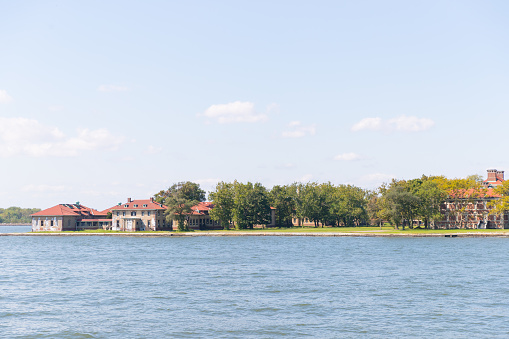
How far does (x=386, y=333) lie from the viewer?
2508 cm

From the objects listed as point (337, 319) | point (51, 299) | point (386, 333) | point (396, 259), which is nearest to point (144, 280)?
point (51, 299)

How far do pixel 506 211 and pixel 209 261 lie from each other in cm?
9482

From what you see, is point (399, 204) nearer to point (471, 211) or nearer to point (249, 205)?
point (471, 211)

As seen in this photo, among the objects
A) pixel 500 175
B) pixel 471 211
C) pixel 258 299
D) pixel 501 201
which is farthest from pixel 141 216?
pixel 500 175

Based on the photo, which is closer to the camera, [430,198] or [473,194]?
[430,198]

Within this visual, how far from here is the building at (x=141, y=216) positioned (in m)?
136

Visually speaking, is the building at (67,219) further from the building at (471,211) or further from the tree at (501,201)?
the tree at (501,201)

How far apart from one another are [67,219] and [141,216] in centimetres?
2352

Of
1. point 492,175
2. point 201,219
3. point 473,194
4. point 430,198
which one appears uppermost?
point 492,175

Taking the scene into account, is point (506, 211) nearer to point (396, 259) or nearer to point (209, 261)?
point (396, 259)

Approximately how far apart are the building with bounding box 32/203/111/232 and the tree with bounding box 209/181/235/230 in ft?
105

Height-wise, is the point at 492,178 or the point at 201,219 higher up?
the point at 492,178

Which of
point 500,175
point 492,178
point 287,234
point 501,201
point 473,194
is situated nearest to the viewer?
point 287,234

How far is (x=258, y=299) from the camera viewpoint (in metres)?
33.9
